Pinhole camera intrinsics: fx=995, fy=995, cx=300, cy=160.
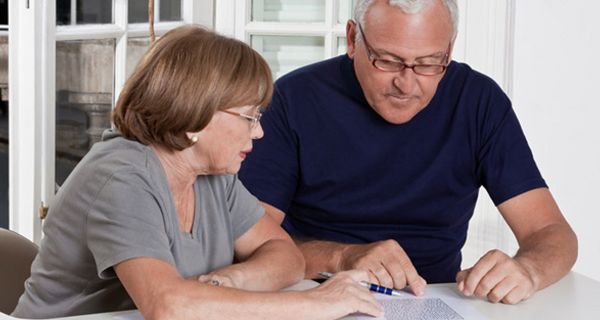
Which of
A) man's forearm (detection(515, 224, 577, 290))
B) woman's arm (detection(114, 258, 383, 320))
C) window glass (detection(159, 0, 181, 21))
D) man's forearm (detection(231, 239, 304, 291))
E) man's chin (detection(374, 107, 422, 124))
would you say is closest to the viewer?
woman's arm (detection(114, 258, 383, 320))

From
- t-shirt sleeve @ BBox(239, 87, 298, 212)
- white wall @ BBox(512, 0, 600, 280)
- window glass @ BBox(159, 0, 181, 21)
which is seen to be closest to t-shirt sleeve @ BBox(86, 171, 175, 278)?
t-shirt sleeve @ BBox(239, 87, 298, 212)

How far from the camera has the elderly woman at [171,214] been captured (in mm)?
1646

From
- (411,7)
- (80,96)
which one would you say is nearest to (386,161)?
(411,7)

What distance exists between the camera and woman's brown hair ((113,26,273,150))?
1.78 m

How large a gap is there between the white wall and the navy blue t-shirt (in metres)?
1.47

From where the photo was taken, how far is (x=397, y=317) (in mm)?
1753

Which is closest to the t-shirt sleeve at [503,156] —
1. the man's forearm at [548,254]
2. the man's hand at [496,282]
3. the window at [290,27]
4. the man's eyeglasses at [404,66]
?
the man's forearm at [548,254]

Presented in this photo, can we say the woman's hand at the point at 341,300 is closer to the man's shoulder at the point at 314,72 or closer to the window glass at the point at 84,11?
the man's shoulder at the point at 314,72

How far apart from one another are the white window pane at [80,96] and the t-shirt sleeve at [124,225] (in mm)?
1212

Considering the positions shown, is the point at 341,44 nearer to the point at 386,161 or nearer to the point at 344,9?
the point at 344,9

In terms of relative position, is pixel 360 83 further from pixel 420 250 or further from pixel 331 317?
pixel 331 317

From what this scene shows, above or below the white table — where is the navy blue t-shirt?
above

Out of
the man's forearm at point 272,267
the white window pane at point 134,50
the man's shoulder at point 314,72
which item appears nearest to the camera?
the man's forearm at point 272,267

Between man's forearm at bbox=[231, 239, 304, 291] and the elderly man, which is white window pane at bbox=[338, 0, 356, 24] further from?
man's forearm at bbox=[231, 239, 304, 291]
